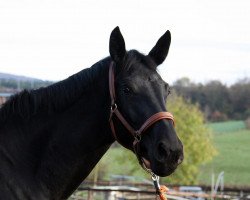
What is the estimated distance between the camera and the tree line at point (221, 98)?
57.7 m

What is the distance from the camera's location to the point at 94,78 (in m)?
3.66

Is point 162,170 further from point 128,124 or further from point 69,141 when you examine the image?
point 69,141

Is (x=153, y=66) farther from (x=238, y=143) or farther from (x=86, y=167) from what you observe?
(x=238, y=143)

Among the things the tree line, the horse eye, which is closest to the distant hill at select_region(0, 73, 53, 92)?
the horse eye

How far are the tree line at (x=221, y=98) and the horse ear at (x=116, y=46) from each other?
53398 mm

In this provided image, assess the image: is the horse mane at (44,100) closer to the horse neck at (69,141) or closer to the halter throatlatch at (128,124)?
the horse neck at (69,141)

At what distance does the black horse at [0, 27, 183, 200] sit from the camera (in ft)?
11.3

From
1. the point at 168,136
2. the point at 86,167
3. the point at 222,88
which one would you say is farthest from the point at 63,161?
the point at 222,88

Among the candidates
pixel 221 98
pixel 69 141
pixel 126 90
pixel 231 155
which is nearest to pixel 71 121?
pixel 69 141

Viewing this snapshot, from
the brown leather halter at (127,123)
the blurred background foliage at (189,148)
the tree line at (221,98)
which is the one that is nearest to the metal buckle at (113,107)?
the brown leather halter at (127,123)

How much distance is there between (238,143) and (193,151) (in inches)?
823

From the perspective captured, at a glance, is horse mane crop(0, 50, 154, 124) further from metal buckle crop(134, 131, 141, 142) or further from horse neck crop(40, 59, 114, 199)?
metal buckle crop(134, 131, 141, 142)

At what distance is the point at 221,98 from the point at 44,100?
55430 mm

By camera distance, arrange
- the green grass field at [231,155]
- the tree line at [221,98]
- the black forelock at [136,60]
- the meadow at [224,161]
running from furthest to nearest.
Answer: the tree line at [221,98], the green grass field at [231,155], the meadow at [224,161], the black forelock at [136,60]
